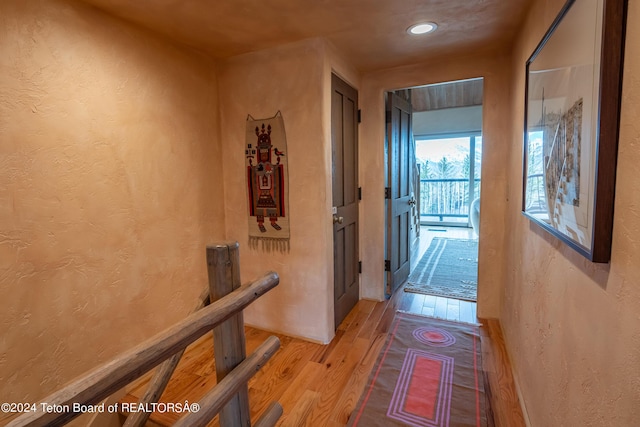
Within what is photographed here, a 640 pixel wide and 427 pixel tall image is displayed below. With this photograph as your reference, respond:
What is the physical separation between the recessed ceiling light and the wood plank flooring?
84.9 inches

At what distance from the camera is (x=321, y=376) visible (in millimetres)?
1908

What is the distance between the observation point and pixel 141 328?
1.91 m

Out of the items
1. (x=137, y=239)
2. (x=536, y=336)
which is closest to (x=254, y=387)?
(x=137, y=239)

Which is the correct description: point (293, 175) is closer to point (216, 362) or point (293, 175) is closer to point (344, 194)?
point (344, 194)

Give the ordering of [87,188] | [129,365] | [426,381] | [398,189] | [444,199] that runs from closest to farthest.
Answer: [129,365]
[87,188]
[426,381]
[398,189]
[444,199]

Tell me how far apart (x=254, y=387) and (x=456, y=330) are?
158 centimetres

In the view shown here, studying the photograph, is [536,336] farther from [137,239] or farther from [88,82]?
[88,82]

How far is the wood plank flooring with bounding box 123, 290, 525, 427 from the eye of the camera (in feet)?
5.33

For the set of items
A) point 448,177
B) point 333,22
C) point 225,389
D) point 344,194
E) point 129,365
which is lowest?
point 225,389

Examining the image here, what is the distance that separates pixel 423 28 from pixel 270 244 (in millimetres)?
1825

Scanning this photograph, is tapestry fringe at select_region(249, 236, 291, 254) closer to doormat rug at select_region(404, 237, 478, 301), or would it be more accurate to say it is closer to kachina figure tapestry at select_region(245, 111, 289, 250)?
kachina figure tapestry at select_region(245, 111, 289, 250)

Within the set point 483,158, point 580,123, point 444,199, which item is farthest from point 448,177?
point 580,123

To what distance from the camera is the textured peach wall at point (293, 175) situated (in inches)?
83.4

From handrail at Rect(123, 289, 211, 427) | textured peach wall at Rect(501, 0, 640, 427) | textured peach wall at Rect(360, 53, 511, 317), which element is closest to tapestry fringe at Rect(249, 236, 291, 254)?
textured peach wall at Rect(360, 53, 511, 317)
